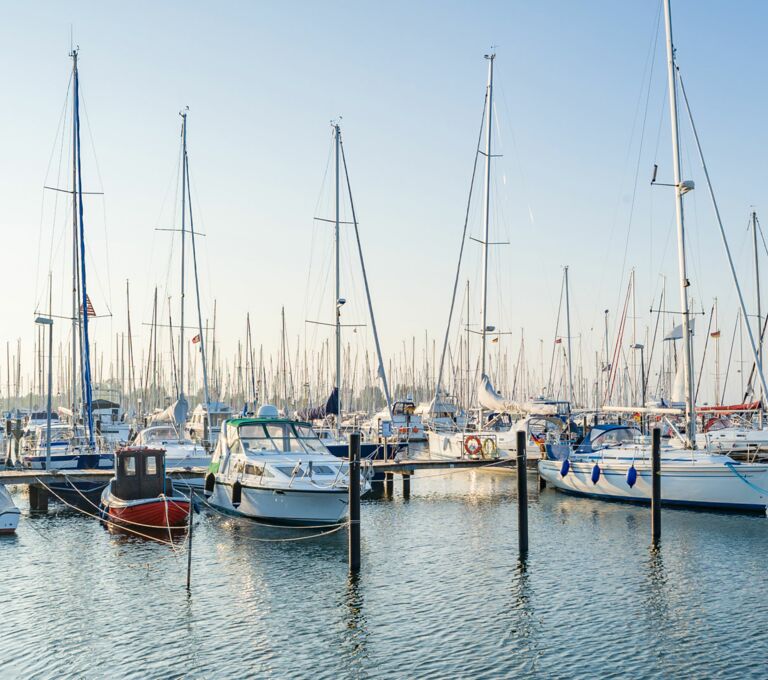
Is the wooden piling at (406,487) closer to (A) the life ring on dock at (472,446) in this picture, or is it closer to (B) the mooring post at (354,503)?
(A) the life ring on dock at (472,446)

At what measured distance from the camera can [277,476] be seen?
25922mm

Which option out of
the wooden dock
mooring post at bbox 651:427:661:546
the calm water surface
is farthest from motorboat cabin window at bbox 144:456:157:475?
mooring post at bbox 651:427:661:546

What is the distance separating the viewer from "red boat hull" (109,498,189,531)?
25188mm

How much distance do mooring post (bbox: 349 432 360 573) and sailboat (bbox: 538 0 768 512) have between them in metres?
14.7

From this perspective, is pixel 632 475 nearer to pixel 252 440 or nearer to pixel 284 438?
pixel 284 438

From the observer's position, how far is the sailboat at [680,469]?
95.5 ft

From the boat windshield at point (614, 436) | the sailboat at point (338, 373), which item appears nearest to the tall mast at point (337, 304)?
the sailboat at point (338, 373)

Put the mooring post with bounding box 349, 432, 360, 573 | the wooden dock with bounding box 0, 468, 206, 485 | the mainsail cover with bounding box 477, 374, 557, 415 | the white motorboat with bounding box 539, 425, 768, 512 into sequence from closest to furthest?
the mooring post with bounding box 349, 432, 360, 573 < the white motorboat with bounding box 539, 425, 768, 512 < the wooden dock with bounding box 0, 468, 206, 485 < the mainsail cover with bounding box 477, 374, 557, 415

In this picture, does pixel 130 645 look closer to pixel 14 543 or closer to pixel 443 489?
pixel 14 543

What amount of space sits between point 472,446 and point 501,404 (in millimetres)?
2683

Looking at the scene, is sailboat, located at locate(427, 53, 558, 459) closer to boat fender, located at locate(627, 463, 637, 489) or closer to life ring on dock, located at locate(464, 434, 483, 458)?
life ring on dock, located at locate(464, 434, 483, 458)

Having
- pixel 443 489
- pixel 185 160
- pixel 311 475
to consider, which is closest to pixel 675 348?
pixel 443 489

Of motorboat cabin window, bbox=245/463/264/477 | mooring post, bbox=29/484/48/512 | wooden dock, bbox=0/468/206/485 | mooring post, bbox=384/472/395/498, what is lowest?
mooring post, bbox=384/472/395/498

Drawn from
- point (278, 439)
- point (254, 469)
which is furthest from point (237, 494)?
point (278, 439)
